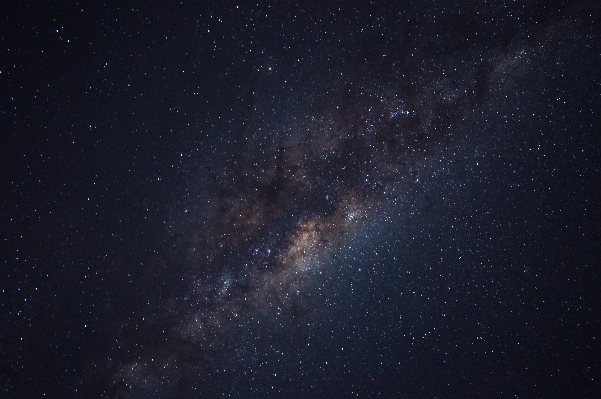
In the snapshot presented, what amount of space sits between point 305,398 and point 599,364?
4327 mm

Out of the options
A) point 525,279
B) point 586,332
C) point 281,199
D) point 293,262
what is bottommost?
point 586,332

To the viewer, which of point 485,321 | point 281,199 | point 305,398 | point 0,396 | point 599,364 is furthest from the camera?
point 599,364

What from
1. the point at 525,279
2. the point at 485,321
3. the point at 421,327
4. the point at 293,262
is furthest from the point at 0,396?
the point at 525,279

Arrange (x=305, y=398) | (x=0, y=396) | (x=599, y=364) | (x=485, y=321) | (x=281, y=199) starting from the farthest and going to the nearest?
(x=599, y=364), (x=485, y=321), (x=305, y=398), (x=281, y=199), (x=0, y=396)

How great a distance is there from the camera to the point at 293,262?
12.3ft

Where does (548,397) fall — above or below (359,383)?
below

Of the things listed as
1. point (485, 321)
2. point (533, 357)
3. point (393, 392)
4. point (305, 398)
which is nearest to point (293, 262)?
point (305, 398)

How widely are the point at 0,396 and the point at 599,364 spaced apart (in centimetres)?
726

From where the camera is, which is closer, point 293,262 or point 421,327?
point 293,262

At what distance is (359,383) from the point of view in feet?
13.5

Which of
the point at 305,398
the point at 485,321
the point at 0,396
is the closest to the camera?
the point at 0,396

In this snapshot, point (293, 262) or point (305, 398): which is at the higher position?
point (293, 262)

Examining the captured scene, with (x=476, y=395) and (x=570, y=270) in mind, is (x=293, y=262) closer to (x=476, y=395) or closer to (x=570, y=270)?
(x=476, y=395)

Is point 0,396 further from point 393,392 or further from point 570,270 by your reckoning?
point 570,270
